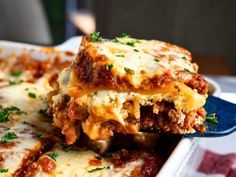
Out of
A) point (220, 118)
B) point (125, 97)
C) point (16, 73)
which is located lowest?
point (16, 73)

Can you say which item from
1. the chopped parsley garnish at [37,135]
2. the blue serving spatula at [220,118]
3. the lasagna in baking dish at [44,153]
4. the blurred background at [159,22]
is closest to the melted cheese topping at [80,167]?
the lasagna in baking dish at [44,153]

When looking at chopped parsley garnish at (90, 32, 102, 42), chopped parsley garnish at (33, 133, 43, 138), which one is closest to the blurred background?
chopped parsley garnish at (90, 32, 102, 42)

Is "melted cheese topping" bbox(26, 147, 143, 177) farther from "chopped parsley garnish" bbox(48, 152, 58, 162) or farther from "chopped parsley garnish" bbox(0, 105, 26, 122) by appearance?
"chopped parsley garnish" bbox(0, 105, 26, 122)

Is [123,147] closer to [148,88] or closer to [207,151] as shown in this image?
[148,88]

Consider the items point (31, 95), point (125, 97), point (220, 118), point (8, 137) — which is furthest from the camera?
point (31, 95)

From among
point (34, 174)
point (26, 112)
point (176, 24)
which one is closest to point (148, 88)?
point (34, 174)

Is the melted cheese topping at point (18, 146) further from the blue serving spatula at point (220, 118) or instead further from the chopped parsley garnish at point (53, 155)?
the blue serving spatula at point (220, 118)

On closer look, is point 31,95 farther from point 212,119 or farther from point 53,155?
point 212,119

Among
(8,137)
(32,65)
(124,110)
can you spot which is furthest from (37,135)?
(32,65)
